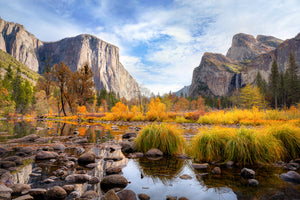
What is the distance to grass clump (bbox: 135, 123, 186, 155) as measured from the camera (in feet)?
17.4

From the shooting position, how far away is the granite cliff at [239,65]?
360ft

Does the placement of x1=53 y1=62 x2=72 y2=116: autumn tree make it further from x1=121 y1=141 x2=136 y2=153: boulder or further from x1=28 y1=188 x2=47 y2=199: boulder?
x1=28 y1=188 x2=47 y2=199: boulder

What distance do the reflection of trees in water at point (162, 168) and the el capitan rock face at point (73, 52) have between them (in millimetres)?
145506

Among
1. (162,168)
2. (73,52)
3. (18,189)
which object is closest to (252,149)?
(162,168)

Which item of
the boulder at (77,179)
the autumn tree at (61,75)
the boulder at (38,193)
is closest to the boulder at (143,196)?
the boulder at (77,179)

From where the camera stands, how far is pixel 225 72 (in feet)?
469

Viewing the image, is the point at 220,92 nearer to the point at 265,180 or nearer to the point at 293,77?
the point at 293,77

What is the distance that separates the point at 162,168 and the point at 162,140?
1564mm

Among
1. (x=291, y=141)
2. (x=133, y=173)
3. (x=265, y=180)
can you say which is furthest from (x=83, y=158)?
(x=291, y=141)

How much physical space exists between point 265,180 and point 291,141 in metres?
2.41

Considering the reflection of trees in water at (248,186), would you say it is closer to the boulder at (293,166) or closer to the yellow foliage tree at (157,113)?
the boulder at (293,166)

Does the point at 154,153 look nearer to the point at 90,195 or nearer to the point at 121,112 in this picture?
the point at 90,195

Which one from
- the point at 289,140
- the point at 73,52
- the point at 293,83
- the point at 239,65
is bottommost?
the point at 289,140

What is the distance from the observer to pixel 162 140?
5402 millimetres
